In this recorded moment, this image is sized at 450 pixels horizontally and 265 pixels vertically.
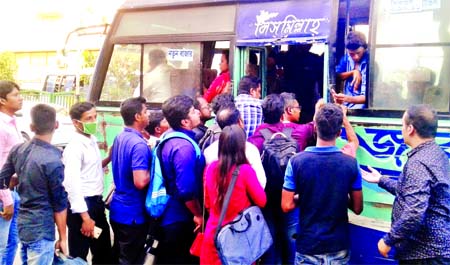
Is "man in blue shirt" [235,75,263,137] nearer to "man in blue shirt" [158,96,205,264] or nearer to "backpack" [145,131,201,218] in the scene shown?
"man in blue shirt" [158,96,205,264]

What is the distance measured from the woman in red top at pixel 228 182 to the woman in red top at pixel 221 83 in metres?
1.86

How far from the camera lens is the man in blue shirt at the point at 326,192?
3141mm

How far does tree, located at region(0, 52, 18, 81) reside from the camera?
26.5m

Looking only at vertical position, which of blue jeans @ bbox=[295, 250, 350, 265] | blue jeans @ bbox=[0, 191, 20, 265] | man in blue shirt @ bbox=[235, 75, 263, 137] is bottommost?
blue jeans @ bbox=[0, 191, 20, 265]

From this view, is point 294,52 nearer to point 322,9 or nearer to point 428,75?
point 322,9

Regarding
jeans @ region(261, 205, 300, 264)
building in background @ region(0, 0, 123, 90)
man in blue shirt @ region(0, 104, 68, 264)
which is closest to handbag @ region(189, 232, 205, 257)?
jeans @ region(261, 205, 300, 264)

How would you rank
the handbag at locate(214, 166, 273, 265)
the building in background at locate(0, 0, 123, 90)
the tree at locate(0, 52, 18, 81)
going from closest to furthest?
1. the handbag at locate(214, 166, 273, 265)
2. the tree at locate(0, 52, 18, 81)
3. the building in background at locate(0, 0, 123, 90)

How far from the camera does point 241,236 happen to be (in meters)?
3.32

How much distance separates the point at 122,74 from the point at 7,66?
77.1 ft

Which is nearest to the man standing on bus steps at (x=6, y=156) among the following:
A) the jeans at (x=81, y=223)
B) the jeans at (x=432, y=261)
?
the jeans at (x=81, y=223)

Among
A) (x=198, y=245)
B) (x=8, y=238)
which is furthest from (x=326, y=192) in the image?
(x=8, y=238)

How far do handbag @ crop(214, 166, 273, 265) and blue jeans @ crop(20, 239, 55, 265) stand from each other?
4.37ft

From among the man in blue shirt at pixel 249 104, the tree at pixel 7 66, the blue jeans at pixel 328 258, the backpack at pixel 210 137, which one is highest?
the tree at pixel 7 66

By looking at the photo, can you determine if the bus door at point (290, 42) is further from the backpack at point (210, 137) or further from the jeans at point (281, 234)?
the jeans at point (281, 234)
